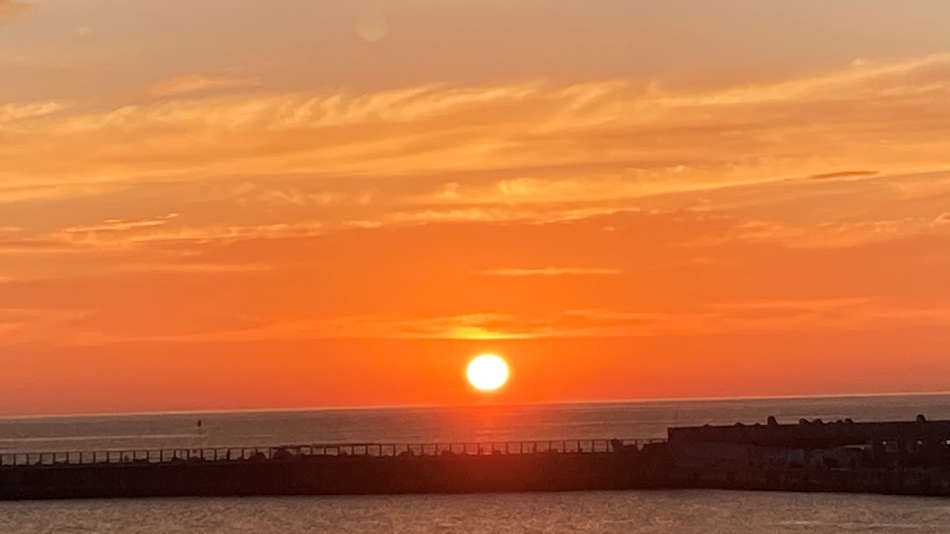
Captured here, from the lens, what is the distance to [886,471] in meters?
113

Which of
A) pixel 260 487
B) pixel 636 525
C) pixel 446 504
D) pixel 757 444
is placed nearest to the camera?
pixel 636 525

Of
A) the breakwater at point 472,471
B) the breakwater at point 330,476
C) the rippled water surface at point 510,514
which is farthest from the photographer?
the breakwater at point 330,476

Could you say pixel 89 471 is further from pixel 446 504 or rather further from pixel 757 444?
pixel 757 444

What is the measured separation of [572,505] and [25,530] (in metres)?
35.6

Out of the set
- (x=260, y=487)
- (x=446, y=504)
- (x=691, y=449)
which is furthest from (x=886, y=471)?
(x=260, y=487)

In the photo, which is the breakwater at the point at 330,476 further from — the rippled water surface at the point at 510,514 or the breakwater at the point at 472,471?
the rippled water surface at the point at 510,514

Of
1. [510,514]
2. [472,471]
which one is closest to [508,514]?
[510,514]

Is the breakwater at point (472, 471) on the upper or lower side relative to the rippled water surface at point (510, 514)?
upper

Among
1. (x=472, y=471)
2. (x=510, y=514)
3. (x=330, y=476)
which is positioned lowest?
(x=510, y=514)

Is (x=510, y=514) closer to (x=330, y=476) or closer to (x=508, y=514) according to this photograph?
(x=508, y=514)

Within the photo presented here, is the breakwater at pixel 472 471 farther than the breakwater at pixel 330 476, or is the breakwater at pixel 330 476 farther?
the breakwater at pixel 330 476

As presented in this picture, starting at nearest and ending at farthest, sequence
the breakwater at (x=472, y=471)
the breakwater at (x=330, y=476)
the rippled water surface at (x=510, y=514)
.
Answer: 1. the rippled water surface at (x=510, y=514)
2. the breakwater at (x=472, y=471)
3. the breakwater at (x=330, y=476)

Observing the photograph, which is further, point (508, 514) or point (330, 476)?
point (330, 476)

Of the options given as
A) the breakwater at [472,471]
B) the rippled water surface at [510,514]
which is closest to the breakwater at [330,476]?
the breakwater at [472,471]
